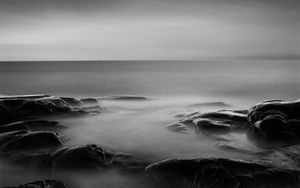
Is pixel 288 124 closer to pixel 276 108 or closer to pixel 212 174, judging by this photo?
pixel 276 108

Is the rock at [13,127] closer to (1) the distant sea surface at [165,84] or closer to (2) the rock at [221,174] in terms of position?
(2) the rock at [221,174]

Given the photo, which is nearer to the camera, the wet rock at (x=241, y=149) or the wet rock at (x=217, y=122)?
the wet rock at (x=241, y=149)

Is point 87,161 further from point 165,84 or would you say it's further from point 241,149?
point 165,84

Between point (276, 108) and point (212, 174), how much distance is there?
3431mm

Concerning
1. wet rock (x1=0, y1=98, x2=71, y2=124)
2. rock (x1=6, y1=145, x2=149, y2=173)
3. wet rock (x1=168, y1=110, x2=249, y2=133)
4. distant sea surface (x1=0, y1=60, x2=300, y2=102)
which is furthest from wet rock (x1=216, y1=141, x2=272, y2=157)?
distant sea surface (x1=0, y1=60, x2=300, y2=102)

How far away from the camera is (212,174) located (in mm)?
3619

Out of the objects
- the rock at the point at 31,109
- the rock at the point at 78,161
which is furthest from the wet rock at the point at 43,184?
the rock at the point at 31,109

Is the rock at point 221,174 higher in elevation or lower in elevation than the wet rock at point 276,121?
lower

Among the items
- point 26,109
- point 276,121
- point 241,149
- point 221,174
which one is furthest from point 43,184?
point 26,109

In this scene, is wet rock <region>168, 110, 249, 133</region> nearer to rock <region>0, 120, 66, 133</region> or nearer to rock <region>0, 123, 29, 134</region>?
rock <region>0, 120, 66, 133</region>

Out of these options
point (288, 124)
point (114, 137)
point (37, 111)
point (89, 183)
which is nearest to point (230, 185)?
point (89, 183)

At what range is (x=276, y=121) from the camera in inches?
225

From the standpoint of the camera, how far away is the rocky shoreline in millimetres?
3605

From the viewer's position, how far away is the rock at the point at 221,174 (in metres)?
3.50
